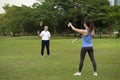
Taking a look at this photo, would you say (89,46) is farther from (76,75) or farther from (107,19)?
(107,19)

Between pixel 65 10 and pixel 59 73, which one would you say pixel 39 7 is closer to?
pixel 65 10

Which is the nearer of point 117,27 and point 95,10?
point 117,27

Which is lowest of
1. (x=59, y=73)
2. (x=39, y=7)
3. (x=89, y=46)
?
(x=59, y=73)

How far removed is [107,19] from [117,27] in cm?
316

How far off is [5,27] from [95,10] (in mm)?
31191

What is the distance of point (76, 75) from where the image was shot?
11.6m

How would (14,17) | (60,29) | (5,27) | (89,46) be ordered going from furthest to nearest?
(5,27) < (14,17) < (60,29) < (89,46)

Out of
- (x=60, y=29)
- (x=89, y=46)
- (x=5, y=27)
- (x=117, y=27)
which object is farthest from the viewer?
(x=5, y=27)

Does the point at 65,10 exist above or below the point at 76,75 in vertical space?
above

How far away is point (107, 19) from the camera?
67.9 m

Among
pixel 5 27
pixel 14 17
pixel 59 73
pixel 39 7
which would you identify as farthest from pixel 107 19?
pixel 59 73

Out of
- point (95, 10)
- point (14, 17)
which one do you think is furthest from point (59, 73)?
point (14, 17)

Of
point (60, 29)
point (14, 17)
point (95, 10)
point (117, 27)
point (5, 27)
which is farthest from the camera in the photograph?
point (5, 27)

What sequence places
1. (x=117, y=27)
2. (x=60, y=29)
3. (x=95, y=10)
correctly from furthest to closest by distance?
(x=60, y=29) → (x=95, y=10) → (x=117, y=27)
